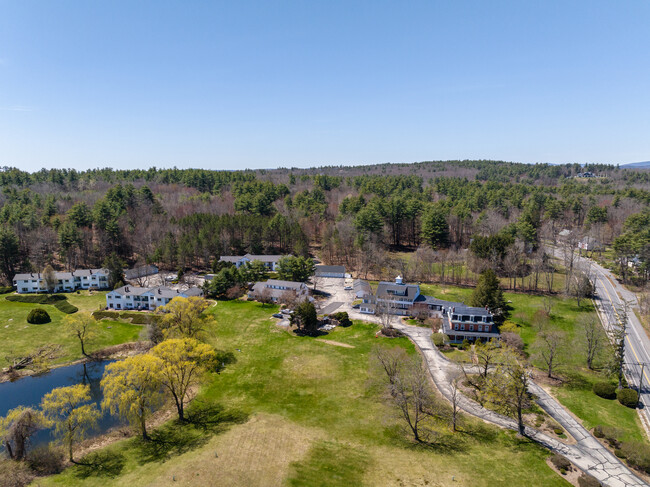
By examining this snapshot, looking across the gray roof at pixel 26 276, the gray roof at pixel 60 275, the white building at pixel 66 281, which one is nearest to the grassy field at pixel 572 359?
the white building at pixel 66 281

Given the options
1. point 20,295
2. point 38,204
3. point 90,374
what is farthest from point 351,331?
point 38,204

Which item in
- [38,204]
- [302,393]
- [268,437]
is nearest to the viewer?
[268,437]

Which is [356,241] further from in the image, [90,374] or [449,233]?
[90,374]

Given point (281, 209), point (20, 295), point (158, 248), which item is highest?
point (281, 209)

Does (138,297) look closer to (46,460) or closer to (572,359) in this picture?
(46,460)

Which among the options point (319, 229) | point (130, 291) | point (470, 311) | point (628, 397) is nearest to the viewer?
point (628, 397)

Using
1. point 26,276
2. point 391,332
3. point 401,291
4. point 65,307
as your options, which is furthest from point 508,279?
point 26,276
